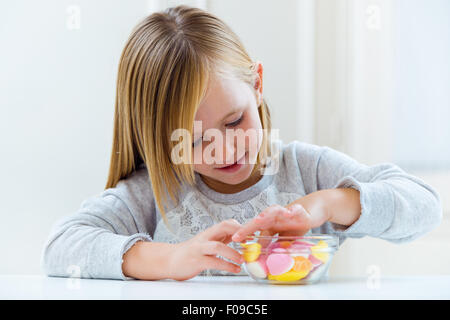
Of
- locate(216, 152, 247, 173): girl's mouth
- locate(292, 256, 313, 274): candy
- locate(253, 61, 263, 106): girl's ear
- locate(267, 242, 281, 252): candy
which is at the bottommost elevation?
locate(292, 256, 313, 274): candy

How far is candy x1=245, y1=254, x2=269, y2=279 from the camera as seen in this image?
1.75 feet

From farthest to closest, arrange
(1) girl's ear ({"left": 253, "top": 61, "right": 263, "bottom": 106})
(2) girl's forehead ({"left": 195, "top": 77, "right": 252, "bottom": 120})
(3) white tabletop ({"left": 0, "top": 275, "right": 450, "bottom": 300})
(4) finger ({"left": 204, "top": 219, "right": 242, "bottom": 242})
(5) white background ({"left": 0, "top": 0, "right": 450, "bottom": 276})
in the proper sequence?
(5) white background ({"left": 0, "top": 0, "right": 450, "bottom": 276}), (1) girl's ear ({"left": 253, "top": 61, "right": 263, "bottom": 106}), (2) girl's forehead ({"left": 195, "top": 77, "right": 252, "bottom": 120}), (4) finger ({"left": 204, "top": 219, "right": 242, "bottom": 242}), (3) white tabletop ({"left": 0, "top": 275, "right": 450, "bottom": 300})

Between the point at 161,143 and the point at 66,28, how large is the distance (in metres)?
0.39

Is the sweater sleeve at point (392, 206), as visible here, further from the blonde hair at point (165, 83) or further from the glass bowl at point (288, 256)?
the blonde hair at point (165, 83)

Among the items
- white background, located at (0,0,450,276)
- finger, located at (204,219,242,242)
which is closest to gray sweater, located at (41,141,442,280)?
finger, located at (204,219,242,242)

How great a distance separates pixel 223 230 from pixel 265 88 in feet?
1.68

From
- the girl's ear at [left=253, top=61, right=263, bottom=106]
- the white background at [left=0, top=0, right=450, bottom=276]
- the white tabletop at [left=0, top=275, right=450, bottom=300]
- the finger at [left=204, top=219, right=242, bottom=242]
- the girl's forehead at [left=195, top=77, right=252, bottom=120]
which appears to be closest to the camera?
the white tabletop at [left=0, top=275, right=450, bottom=300]

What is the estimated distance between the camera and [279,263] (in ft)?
1.71

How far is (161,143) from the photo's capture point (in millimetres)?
778

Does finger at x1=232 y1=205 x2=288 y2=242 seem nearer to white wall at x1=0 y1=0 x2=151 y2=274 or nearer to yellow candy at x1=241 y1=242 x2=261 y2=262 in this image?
yellow candy at x1=241 y1=242 x2=261 y2=262

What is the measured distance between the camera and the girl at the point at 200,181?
612 millimetres

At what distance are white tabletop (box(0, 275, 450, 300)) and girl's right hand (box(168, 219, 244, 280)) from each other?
15mm

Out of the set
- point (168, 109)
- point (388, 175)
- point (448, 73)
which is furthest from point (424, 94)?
point (168, 109)

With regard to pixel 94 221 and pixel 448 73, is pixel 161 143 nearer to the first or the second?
pixel 94 221
